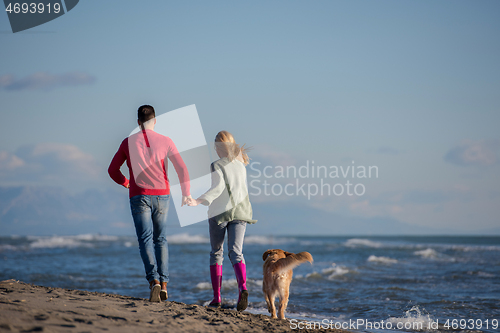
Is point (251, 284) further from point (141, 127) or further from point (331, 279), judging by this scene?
point (141, 127)

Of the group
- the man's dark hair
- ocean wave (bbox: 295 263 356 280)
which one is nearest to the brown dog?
the man's dark hair

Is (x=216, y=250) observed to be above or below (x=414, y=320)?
above

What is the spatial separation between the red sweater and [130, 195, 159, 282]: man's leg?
0.10m

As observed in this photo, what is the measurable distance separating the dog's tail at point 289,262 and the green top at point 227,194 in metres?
0.58

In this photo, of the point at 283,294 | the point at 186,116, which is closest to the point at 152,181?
the point at 186,116

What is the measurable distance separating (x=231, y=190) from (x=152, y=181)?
0.87 m

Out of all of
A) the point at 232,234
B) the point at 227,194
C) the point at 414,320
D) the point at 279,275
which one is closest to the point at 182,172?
the point at 227,194

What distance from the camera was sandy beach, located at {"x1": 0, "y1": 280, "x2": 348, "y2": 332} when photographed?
9.44 feet

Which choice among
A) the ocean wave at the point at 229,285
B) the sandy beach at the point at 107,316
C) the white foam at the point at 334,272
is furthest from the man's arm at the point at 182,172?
the white foam at the point at 334,272

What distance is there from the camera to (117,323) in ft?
9.95

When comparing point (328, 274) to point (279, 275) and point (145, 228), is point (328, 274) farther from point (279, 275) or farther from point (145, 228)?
point (145, 228)

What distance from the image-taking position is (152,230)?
4.20m

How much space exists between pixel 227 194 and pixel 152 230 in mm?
919

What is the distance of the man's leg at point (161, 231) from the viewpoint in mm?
4117
